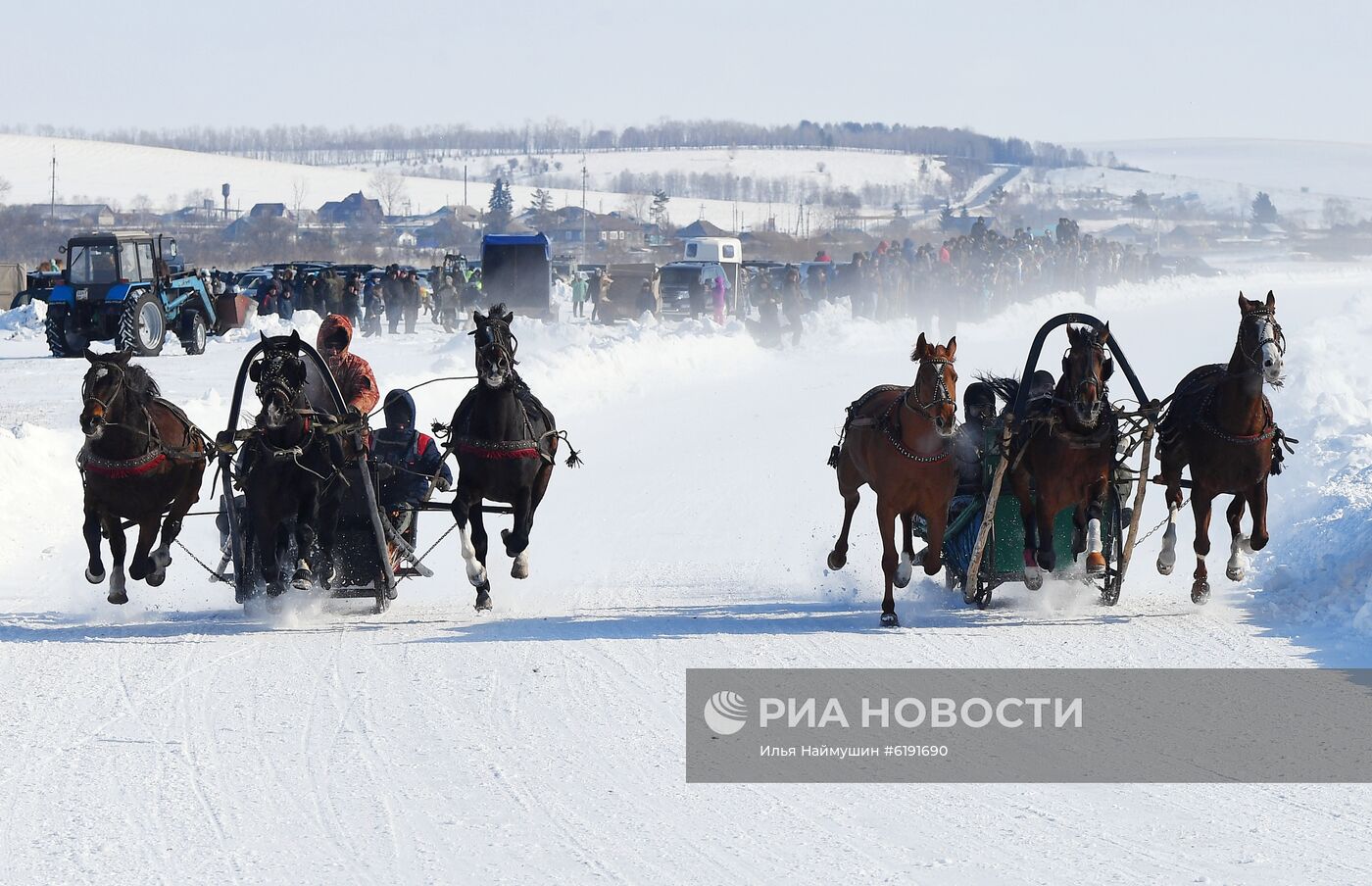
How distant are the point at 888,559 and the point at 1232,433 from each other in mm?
2520

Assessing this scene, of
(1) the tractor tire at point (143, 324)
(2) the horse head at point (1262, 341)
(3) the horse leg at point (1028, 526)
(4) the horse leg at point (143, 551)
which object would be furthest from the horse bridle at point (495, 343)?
(1) the tractor tire at point (143, 324)

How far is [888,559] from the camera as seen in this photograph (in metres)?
12.2

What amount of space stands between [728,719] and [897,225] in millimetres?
170036

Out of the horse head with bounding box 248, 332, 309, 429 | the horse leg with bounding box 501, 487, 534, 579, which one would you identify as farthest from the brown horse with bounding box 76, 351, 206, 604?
the horse leg with bounding box 501, 487, 534, 579

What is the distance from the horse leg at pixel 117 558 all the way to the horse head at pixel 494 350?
8.67ft

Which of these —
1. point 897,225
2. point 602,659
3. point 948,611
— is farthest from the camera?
point 897,225

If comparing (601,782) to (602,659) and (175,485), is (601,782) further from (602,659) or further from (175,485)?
(175,485)

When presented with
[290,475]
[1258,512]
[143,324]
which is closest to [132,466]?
[290,475]

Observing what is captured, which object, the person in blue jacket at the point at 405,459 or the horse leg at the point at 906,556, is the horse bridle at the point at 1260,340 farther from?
the person in blue jacket at the point at 405,459

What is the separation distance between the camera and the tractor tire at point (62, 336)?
3622 centimetres

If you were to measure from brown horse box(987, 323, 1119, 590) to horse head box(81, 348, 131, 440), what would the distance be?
5.97 m

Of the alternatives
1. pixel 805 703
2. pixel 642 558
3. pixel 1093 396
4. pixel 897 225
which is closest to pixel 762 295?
pixel 642 558

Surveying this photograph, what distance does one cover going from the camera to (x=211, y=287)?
4550 centimetres

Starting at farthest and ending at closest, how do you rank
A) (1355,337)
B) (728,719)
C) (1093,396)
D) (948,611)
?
(1355,337) < (948,611) < (1093,396) < (728,719)
